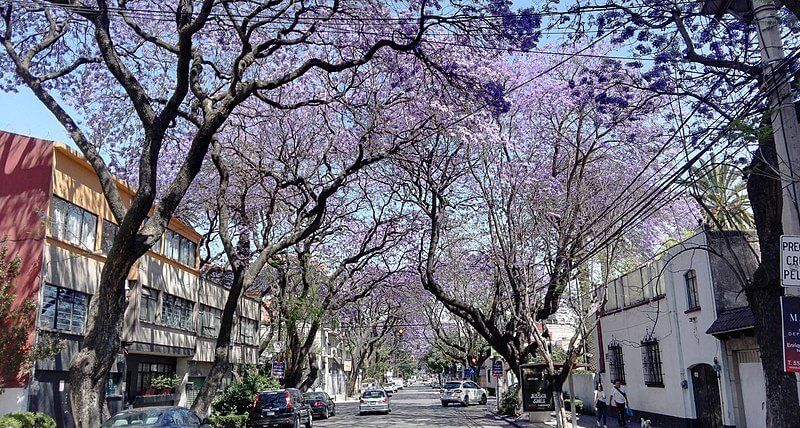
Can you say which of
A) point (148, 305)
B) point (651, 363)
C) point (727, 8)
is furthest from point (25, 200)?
point (651, 363)

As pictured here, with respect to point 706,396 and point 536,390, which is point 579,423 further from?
point 706,396

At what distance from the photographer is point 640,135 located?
69.3 feet

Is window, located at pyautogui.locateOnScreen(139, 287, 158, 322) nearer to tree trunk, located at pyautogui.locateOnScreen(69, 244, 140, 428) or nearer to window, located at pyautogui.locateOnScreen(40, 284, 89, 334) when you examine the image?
window, located at pyautogui.locateOnScreen(40, 284, 89, 334)

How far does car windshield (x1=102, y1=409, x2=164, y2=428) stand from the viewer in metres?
13.3

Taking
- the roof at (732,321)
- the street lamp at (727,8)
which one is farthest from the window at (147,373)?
the street lamp at (727,8)

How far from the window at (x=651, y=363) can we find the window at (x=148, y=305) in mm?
18322

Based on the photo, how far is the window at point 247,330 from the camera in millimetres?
40219

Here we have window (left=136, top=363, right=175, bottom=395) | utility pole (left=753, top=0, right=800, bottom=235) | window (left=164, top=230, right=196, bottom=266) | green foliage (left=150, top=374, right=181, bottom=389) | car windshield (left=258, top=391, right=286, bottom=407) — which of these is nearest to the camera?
utility pole (left=753, top=0, right=800, bottom=235)

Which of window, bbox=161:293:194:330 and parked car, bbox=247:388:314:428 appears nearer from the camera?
parked car, bbox=247:388:314:428

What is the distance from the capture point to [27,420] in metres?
16.3

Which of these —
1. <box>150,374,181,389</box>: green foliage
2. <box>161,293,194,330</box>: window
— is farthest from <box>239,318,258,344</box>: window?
<box>150,374,181,389</box>: green foliage

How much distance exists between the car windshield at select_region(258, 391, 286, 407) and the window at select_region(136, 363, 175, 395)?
5.09 meters

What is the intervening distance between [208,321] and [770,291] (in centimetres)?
3004

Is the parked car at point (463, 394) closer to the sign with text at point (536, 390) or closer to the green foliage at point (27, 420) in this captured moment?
the sign with text at point (536, 390)
